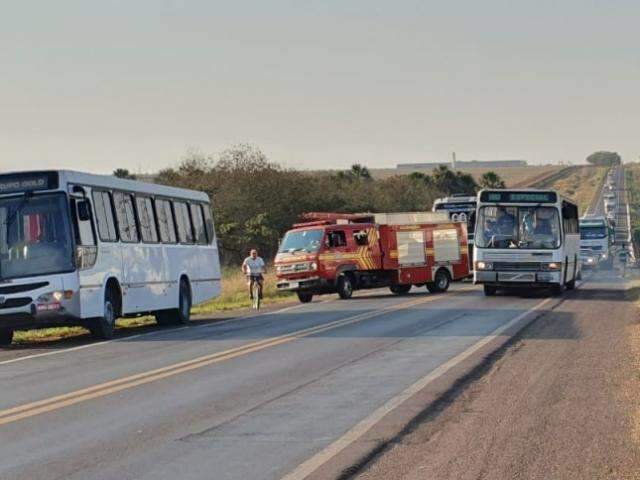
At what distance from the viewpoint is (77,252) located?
22281 millimetres

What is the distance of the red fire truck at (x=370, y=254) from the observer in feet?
127

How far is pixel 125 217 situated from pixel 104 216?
1.33 meters

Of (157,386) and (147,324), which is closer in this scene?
(157,386)

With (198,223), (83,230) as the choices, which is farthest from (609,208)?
(83,230)

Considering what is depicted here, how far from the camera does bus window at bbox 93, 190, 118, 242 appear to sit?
2377cm

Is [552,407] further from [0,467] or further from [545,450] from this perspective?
[0,467]

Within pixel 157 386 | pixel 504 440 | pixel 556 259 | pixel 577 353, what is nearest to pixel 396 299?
pixel 556 259

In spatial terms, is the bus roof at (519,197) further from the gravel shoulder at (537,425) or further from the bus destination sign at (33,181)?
the gravel shoulder at (537,425)

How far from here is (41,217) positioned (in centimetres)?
2239

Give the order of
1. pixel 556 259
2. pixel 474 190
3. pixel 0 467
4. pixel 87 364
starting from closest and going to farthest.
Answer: pixel 0 467, pixel 87 364, pixel 556 259, pixel 474 190

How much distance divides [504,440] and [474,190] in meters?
117

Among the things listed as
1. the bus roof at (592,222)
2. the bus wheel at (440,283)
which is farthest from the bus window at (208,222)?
the bus roof at (592,222)

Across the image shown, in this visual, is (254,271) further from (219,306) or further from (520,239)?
(520,239)

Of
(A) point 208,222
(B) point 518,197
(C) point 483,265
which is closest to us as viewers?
(A) point 208,222
